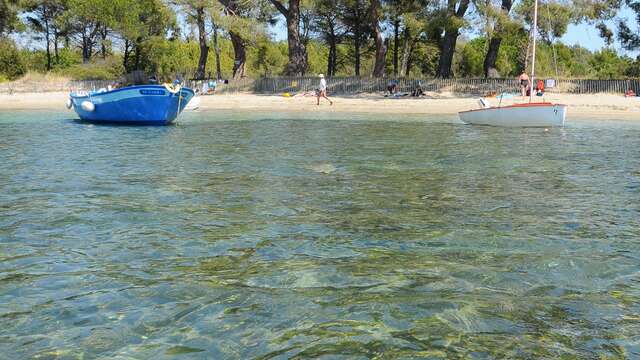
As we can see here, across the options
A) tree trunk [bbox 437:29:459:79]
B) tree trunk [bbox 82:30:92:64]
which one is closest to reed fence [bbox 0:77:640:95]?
tree trunk [bbox 437:29:459:79]

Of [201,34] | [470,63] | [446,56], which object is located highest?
[201,34]

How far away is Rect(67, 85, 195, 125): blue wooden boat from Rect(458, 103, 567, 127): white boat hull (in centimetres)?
1059

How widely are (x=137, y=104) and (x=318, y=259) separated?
1747cm

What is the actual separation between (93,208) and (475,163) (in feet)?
24.2

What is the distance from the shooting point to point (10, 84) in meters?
43.7

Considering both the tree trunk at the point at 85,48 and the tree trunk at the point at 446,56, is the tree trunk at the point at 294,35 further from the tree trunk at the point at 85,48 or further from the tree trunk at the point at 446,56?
the tree trunk at the point at 85,48

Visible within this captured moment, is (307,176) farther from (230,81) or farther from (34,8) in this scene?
(34,8)

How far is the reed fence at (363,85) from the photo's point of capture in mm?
34188

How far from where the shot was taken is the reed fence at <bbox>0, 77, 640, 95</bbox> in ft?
112

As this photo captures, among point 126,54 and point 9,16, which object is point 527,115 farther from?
point 9,16

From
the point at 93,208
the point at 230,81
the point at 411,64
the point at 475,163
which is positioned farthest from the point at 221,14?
the point at 93,208

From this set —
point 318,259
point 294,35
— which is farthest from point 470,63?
point 318,259

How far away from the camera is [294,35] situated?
42.2 metres

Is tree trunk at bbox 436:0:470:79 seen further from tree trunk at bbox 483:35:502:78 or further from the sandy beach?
the sandy beach
